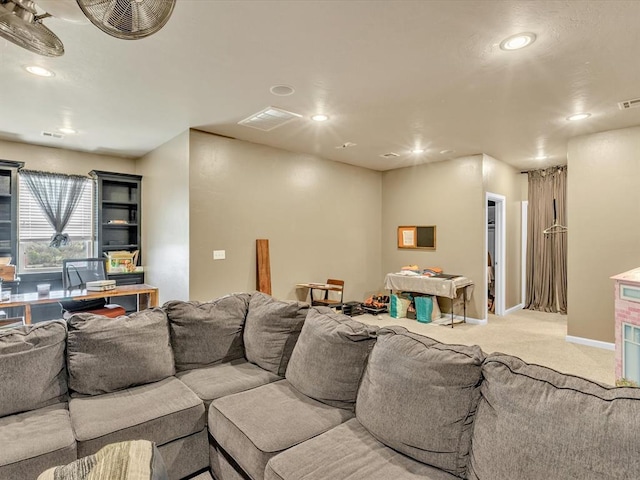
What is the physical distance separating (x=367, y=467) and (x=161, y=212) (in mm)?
4770

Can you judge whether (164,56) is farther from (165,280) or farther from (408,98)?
(165,280)

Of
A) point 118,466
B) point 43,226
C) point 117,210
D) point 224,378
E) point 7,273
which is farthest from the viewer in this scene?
point 117,210

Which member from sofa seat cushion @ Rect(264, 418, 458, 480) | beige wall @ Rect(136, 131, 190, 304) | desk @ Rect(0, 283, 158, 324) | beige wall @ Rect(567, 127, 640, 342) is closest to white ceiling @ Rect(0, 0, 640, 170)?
beige wall @ Rect(567, 127, 640, 342)

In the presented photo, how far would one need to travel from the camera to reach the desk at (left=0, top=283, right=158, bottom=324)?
11.6ft

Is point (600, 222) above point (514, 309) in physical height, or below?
above

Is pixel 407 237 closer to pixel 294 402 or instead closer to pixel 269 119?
pixel 269 119

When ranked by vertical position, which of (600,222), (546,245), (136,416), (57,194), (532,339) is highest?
(57,194)

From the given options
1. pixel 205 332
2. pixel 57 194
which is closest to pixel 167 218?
pixel 57 194

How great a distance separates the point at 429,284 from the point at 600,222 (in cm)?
240

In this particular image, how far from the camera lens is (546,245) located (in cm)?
671

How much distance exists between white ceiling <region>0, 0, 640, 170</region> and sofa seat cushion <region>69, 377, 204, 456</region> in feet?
7.65

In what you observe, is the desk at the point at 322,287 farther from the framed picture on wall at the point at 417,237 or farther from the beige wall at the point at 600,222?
the beige wall at the point at 600,222

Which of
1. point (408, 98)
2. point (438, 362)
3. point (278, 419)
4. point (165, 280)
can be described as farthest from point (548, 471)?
point (165, 280)

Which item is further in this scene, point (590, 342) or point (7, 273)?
point (590, 342)
